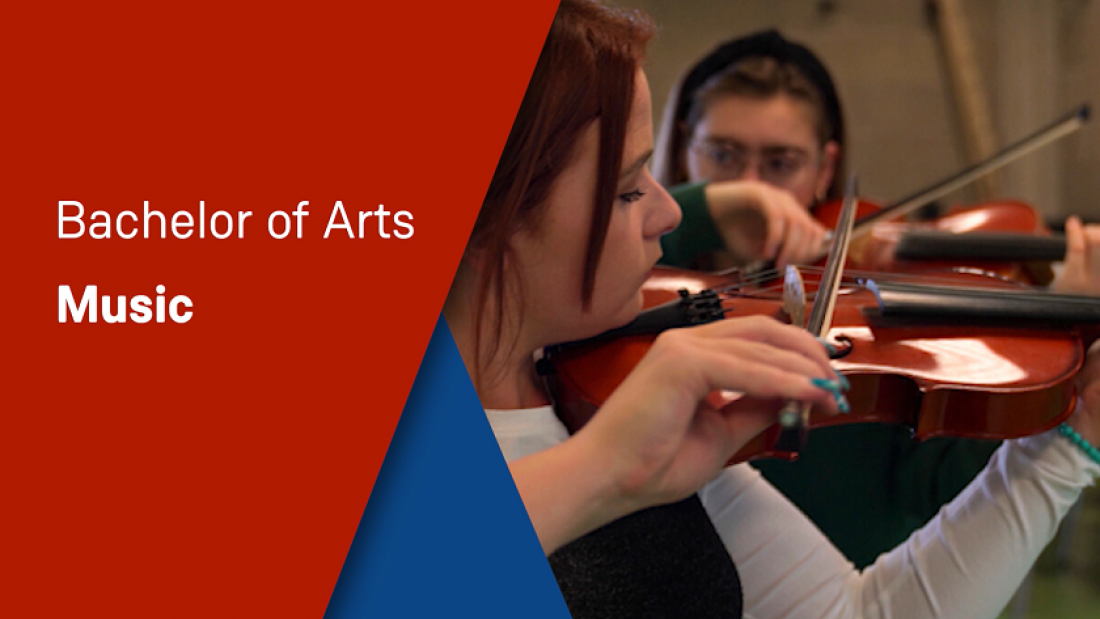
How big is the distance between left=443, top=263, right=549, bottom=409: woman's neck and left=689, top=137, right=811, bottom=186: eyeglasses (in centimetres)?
83

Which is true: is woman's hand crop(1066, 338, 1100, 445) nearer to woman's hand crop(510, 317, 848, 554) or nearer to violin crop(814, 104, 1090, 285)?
woman's hand crop(510, 317, 848, 554)

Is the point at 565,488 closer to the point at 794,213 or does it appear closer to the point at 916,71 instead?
the point at 794,213

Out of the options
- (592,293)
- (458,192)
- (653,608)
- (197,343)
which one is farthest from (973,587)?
(197,343)

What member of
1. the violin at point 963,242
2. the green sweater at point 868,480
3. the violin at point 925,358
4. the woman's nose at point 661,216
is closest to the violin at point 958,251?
the violin at point 963,242

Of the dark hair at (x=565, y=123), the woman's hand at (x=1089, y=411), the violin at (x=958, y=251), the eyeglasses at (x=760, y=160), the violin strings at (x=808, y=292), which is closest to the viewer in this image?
the dark hair at (x=565, y=123)

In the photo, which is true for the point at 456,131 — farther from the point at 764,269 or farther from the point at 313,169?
the point at 764,269

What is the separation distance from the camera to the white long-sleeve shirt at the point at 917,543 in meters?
0.73

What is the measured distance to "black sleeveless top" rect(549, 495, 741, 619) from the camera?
69 centimetres

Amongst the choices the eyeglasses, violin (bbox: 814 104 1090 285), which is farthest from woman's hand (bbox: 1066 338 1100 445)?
the eyeglasses

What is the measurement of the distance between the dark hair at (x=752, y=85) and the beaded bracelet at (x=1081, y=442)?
2.83ft

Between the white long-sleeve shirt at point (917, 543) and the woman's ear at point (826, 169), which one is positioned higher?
the woman's ear at point (826, 169)

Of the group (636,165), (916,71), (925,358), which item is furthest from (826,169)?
(916,71)

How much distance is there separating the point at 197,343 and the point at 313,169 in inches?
5.7

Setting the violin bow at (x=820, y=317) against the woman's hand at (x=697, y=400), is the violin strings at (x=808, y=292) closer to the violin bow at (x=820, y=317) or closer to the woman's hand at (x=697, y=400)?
the violin bow at (x=820, y=317)
